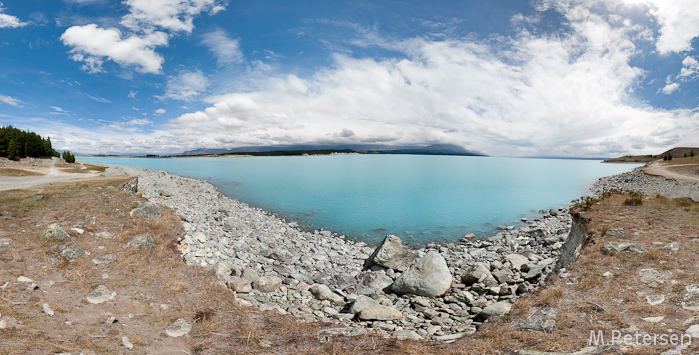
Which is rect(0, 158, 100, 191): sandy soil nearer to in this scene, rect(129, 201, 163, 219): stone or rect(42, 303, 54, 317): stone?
rect(129, 201, 163, 219): stone

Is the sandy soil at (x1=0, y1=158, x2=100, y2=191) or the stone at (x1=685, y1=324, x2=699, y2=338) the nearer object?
the stone at (x1=685, y1=324, x2=699, y2=338)

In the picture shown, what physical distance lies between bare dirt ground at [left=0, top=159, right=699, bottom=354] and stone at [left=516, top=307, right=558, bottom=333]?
173mm

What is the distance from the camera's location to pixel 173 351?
7055 millimetres

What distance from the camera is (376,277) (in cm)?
1555

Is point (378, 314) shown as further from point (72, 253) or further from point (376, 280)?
point (72, 253)

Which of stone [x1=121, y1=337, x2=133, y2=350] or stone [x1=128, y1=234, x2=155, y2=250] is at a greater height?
stone [x1=128, y1=234, x2=155, y2=250]

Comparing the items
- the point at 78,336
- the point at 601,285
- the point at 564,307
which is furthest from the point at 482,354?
the point at 78,336

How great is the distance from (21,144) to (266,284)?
111632 millimetres

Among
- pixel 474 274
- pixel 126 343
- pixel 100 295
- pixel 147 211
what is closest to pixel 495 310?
pixel 474 274

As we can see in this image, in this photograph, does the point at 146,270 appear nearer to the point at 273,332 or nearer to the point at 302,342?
the point at 273,332

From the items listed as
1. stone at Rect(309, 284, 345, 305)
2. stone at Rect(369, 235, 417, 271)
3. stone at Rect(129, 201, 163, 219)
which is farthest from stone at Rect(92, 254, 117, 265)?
stone at Rect(369, 235, 417, 271)

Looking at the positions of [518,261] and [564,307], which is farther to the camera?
[518,261]

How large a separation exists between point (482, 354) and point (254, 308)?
7.81 metres

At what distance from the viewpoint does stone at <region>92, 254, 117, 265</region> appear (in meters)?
11.3
